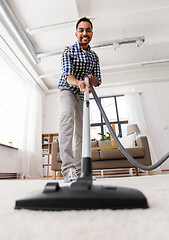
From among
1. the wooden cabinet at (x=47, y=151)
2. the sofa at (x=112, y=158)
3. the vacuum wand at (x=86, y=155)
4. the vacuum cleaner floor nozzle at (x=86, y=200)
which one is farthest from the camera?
the wooden cabinet at (x=47, y=151)

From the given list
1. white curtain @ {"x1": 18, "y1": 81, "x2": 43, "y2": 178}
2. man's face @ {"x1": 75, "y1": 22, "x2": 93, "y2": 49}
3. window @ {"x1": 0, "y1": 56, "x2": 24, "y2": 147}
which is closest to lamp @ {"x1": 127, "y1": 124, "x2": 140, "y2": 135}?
white curtain @ {"x1": 18, "y1": 81, "x2": 43, "y2": 178}

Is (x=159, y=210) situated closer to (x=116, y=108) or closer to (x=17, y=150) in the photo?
(x=17, y=150)

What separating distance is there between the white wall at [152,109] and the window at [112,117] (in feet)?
0.92

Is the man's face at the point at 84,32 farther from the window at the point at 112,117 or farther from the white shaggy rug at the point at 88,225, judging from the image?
the window at the point at 112,117

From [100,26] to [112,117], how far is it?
291 centimetres

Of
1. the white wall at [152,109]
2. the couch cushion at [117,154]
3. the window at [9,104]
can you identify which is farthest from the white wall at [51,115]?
the couch cushion at [117,154]

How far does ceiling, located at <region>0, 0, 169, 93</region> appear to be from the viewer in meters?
2.92

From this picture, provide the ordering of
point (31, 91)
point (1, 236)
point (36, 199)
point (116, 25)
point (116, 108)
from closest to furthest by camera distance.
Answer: point (1, 236) < point (36, 199) < point (116, 25) < point (31, 91) < point (116, 108)

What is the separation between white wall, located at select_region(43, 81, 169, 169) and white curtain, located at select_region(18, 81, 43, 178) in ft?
2.73

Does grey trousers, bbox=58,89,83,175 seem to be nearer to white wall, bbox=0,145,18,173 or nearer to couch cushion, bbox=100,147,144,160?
couch cushion, bbox=100,147,144,160

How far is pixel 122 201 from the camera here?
36 cm

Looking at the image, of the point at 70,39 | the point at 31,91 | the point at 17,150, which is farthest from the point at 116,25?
the point at 17,150

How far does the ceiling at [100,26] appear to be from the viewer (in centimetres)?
292

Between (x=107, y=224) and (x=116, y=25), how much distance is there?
382 cm
